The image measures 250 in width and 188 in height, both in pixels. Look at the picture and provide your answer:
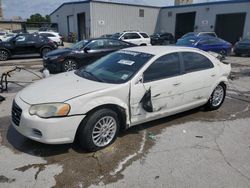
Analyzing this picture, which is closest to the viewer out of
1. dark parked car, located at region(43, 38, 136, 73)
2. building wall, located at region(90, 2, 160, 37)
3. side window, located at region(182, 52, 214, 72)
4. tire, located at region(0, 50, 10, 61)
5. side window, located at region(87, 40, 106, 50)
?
side window, located at region(182, 52, 214, 72)

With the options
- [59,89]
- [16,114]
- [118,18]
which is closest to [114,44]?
[59,89]

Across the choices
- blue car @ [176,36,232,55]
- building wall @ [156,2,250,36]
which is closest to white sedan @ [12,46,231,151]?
blue car @ [176,36,232,55]

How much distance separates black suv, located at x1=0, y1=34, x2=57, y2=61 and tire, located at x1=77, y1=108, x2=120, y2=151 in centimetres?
1265

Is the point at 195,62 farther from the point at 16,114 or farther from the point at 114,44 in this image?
the point at 114,44

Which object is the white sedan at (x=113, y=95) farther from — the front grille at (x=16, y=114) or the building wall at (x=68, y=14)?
the building wall at (x=68, y=14)

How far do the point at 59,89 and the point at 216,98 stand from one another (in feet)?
11.8

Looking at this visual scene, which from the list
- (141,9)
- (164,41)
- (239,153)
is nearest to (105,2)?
(141,9)

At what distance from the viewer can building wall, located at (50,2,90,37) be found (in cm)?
3022

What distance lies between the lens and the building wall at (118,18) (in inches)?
1171

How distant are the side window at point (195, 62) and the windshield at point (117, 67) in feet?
2.78

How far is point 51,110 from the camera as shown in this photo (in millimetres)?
3432

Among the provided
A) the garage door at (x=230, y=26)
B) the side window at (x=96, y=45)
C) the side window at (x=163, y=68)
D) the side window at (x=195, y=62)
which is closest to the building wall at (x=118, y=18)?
the garage door at (x=230, y=26)

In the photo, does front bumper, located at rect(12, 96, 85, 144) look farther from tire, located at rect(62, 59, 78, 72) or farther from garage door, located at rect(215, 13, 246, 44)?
garage door, located at rect(215, 13, 246, 44)

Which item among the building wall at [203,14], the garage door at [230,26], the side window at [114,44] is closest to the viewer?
the side window at [114,44]
